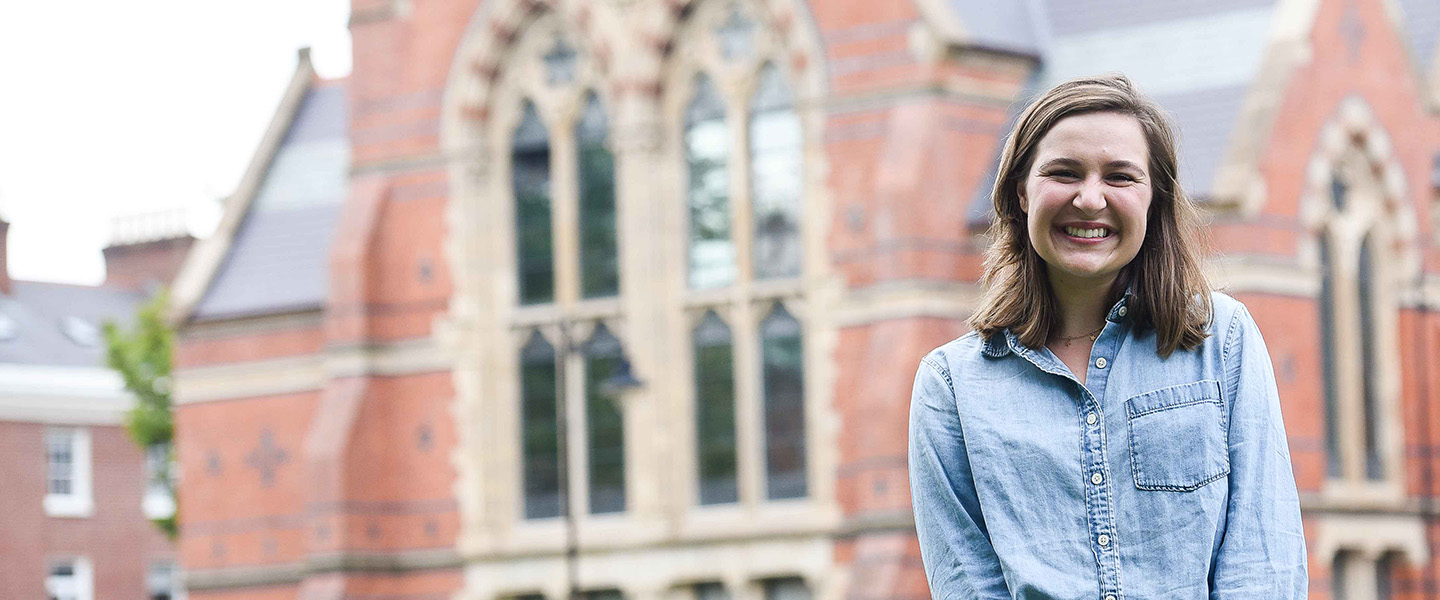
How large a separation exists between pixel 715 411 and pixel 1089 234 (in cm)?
1877

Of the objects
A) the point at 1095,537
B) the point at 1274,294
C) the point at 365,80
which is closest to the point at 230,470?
the point at 365,80

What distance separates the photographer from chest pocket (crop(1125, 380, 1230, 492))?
285 centimetres

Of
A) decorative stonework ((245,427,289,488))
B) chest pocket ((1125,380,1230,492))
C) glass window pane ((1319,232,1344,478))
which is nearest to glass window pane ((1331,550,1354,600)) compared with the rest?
glass window pane ((1319,232,1344,478))

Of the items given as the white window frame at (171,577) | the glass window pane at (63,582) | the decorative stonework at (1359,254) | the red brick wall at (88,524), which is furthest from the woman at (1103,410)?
the white window frame at (171,577)

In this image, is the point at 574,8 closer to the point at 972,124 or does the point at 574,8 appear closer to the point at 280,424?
the point at 972,124

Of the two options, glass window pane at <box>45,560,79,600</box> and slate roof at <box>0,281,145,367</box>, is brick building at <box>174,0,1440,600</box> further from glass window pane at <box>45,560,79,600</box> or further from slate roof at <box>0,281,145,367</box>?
slate roof at <box>0,281,145,367</box>

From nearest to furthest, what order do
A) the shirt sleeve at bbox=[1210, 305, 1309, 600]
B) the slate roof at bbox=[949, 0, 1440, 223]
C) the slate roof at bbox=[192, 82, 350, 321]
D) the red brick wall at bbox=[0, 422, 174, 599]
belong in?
the shirt sleeve at bbox=[1210, 305, 1309, 600] → the slate roof at bbox=[949, 0, 1440, 223] → the slate roof at bbox=[192, 82, 350, 321] → the red brick wall at bbox=[0, 422, 174, 599]

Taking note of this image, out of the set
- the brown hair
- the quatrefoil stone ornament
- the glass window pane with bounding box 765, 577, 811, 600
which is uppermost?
the quatrefoil stone ornament

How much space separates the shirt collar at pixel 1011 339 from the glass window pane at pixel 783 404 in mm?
18038

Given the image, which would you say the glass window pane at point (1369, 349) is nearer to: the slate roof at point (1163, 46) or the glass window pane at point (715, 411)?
the slate roof at point (1163, 46)

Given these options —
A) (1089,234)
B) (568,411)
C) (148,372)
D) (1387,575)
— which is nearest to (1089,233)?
(1089,234)

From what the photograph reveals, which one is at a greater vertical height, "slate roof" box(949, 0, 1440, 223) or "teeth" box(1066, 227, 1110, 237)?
"slate roof" box(949, 0, 1440, 223)

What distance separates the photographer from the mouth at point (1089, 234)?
2934 mm

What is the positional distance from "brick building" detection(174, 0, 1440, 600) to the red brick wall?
16404 mm
